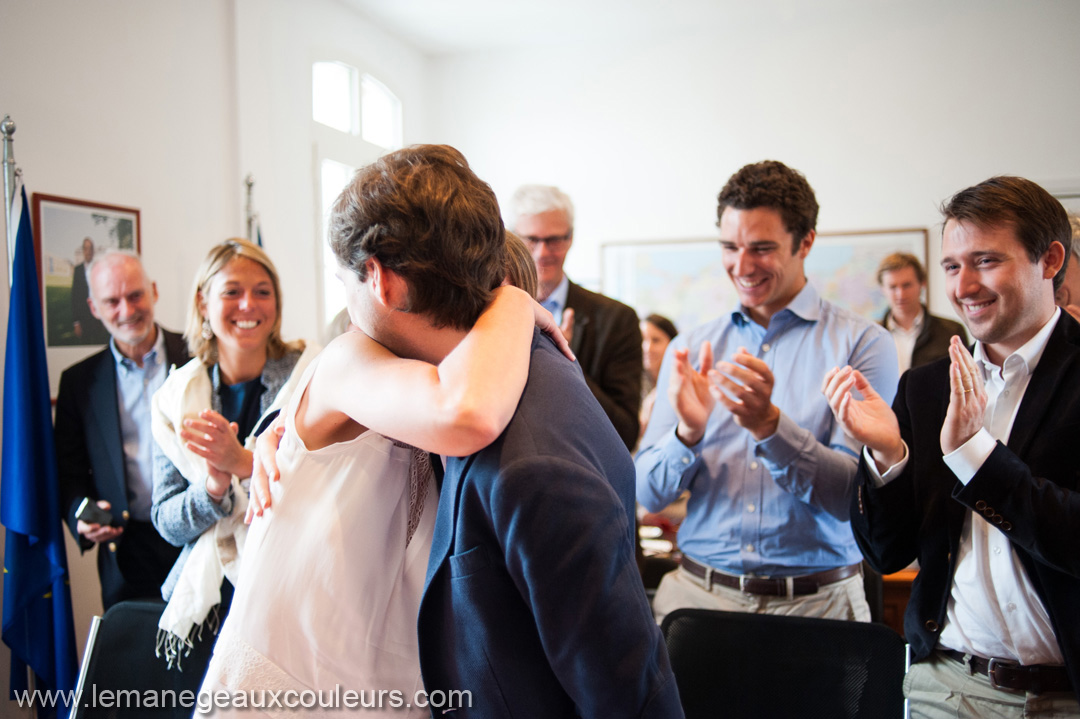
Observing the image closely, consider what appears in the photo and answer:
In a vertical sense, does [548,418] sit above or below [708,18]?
below

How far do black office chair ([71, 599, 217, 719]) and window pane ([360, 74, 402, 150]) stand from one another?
4.73m

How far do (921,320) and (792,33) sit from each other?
250 cm

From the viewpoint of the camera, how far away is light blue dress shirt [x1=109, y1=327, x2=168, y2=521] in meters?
2.58

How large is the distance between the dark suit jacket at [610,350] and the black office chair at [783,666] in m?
0.85

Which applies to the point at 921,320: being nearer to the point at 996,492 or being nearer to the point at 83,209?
the point at 996,492

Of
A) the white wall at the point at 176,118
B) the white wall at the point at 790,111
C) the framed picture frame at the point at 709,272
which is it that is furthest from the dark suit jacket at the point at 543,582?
the white wall at the point at 790,111

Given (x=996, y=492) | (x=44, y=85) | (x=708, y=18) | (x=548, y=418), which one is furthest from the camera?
(x=708, y=18)

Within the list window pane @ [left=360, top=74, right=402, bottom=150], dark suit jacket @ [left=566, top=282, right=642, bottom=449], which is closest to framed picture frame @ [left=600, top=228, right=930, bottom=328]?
window pane @ [left=360, top=74, right=402, bottom=150]

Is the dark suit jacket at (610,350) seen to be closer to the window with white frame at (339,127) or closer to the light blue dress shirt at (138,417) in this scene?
the light blue dress shirt at (138,417)

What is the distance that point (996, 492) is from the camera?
1.33m

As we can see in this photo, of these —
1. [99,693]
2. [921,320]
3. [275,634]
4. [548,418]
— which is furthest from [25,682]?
[921,320]

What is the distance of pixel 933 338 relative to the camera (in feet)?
15.5

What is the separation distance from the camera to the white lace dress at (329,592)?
3.39 feet

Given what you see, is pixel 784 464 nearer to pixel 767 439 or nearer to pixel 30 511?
pixel 767 439
